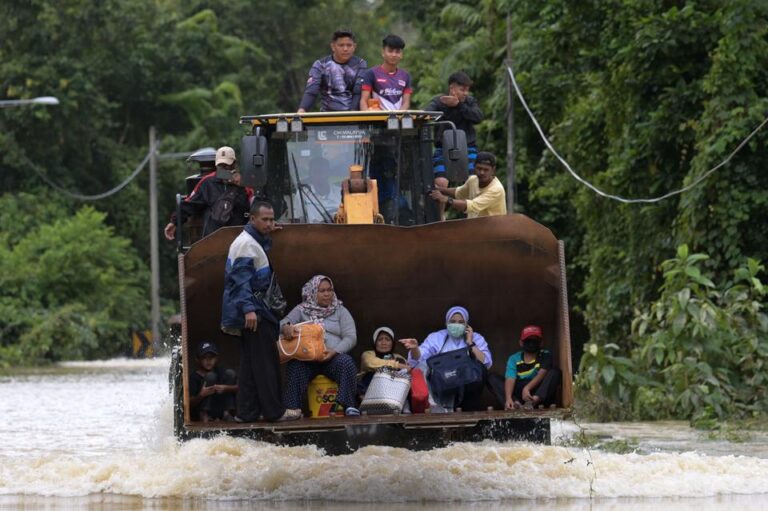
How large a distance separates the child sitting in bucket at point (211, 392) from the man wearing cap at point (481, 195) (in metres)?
2.74

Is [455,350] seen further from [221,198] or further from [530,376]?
[221,198]

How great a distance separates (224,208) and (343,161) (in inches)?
46.4

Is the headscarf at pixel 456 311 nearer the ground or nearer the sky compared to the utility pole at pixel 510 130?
nearer the ground

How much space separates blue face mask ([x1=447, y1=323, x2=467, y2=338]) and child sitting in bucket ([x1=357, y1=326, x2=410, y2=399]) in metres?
0.47

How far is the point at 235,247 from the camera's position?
13383 mm

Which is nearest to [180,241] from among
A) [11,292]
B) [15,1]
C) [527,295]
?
[527,295]

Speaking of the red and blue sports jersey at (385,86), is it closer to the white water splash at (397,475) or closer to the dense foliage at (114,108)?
the white water splash at (397,475)

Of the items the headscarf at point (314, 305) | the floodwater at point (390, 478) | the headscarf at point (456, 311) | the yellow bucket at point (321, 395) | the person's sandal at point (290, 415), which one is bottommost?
the floodwater at point (390, 478)

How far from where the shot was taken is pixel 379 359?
1440 centimetres

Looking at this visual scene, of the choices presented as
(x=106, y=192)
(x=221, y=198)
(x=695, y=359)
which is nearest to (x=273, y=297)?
(x=221, y=198)

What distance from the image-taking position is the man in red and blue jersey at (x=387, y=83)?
16719 mm

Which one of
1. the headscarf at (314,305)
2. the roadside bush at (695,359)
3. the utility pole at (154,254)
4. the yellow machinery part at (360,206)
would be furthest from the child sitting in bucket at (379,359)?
the utility pole at (154,254)

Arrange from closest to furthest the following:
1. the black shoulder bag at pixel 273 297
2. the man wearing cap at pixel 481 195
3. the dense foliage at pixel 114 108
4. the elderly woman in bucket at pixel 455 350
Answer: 1. the black shoulder bag at pixel 273 297
2. the elderly woman in bucket at pixel 455 350
3. the man wearing cap at pixel 481 195
4. the dense foliage at pixel 114 108

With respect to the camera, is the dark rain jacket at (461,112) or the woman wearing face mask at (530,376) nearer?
the woman wearing face mask at (530,376)
